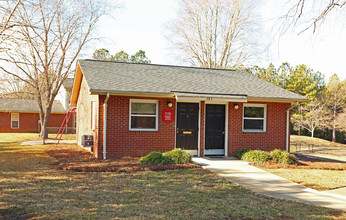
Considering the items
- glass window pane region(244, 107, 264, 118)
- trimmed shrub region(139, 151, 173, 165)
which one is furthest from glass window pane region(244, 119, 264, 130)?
trimmed shrub region(139, 151, 173, 165)

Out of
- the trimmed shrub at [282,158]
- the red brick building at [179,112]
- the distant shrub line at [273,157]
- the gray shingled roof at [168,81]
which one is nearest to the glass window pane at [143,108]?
the red brick building at [179,112]

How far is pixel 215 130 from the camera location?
1364 cm

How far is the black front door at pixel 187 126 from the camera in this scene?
43.2 feet

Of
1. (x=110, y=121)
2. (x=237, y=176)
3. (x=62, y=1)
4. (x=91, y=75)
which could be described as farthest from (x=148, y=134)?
(x=62, y=1)

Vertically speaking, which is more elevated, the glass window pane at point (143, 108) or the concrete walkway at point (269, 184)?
the glass window pane at point (143, 108)

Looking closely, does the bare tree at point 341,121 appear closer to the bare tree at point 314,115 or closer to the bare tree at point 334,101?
the bare tree at point 334,101

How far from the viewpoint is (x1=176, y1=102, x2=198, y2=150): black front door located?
43.2ft

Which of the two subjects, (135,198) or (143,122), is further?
(143,122)

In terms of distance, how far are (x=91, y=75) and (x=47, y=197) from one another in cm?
724

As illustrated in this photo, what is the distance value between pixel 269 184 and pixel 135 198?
12.7 feet

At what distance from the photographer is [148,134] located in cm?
1266

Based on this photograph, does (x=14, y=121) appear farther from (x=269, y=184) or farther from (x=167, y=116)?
(x=269, y=184)

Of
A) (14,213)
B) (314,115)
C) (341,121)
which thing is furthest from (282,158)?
(341,121)

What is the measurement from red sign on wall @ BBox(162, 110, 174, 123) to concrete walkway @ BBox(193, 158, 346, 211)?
2077 millimetres
